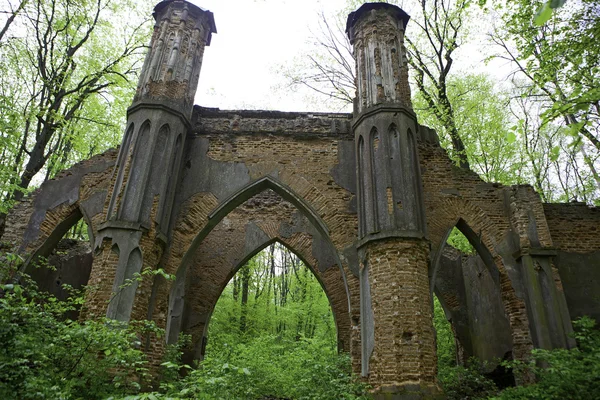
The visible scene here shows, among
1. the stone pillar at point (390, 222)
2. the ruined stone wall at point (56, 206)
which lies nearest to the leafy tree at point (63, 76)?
the ruined stone wall at point (56, 206)

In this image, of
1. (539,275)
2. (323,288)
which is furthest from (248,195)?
(539,275)

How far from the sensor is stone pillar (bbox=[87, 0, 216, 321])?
24.7 ft

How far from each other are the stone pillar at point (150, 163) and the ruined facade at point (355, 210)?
1.1 inches

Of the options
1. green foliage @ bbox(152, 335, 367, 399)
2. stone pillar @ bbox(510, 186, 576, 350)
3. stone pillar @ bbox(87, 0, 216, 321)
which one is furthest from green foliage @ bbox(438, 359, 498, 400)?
stone pillar @ bbox(87, 0, 216, 321)

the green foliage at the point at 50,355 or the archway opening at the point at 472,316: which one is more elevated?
the archway opening at the point at 472,316

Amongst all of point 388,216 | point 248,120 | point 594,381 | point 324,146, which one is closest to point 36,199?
point 248,120

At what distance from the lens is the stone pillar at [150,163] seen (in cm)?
753

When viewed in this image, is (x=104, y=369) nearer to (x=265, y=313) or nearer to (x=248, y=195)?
(x=248, y=195)

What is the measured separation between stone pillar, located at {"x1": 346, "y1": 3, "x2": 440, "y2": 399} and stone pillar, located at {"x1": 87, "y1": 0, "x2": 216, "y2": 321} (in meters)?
3.78

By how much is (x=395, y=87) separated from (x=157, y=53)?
17.3 feet

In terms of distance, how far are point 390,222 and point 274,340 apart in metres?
10.5

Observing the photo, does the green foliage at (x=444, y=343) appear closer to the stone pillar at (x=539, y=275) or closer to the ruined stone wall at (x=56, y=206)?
the stone pillar at (x=539, y=275)

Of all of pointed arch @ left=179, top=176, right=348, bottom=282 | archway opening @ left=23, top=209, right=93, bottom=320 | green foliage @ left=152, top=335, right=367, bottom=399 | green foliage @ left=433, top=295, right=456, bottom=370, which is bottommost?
green foliage @ left=152, top=335, right=367, bottom=399

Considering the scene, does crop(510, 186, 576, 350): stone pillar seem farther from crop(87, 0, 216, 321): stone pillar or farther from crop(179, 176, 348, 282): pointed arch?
crop(87, 0, 216, 321): stone pillar
